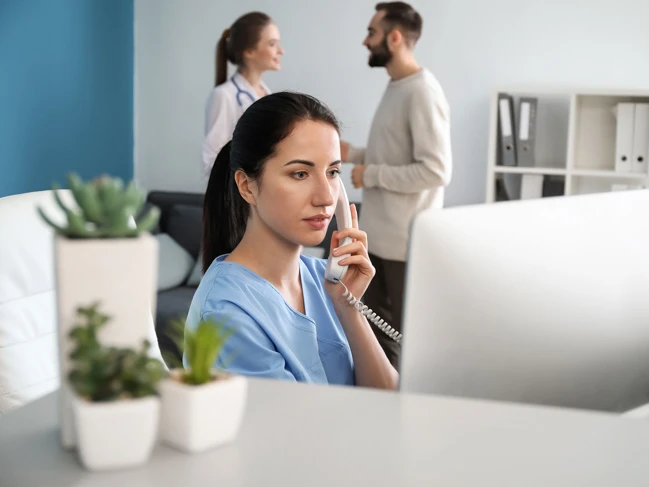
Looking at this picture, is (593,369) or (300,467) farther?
(593,369)

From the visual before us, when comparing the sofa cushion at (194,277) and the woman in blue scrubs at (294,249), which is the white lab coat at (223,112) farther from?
the woman in blue scrubs at (294,249)

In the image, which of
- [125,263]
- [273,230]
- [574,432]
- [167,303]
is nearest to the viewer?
[125,263]

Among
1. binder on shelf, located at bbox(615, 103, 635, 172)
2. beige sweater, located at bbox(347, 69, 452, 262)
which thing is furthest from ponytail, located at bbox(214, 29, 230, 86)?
binder on shelf, located at bbox(615, 103, 635, 172)

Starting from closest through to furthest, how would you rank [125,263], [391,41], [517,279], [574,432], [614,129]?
[125,263], [574,432], [517,279], [391,41], [614,129]

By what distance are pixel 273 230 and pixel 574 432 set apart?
3.00 ft

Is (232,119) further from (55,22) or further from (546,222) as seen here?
(546,222)

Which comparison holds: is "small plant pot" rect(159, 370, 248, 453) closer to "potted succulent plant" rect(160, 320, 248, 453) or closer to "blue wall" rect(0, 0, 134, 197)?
"potted succulent plant" rect(160, 320, 248, 453)

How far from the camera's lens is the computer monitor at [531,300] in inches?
34.1

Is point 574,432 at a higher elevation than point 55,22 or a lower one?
lower

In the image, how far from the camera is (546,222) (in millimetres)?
927

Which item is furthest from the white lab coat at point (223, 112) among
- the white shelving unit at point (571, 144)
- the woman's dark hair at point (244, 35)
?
the white shelving unit at point (571, 144)

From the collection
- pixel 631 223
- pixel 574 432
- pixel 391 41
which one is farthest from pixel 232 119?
pixel 574 432

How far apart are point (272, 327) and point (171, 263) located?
9.54 feet

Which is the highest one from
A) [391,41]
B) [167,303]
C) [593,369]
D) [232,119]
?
[391,41]
